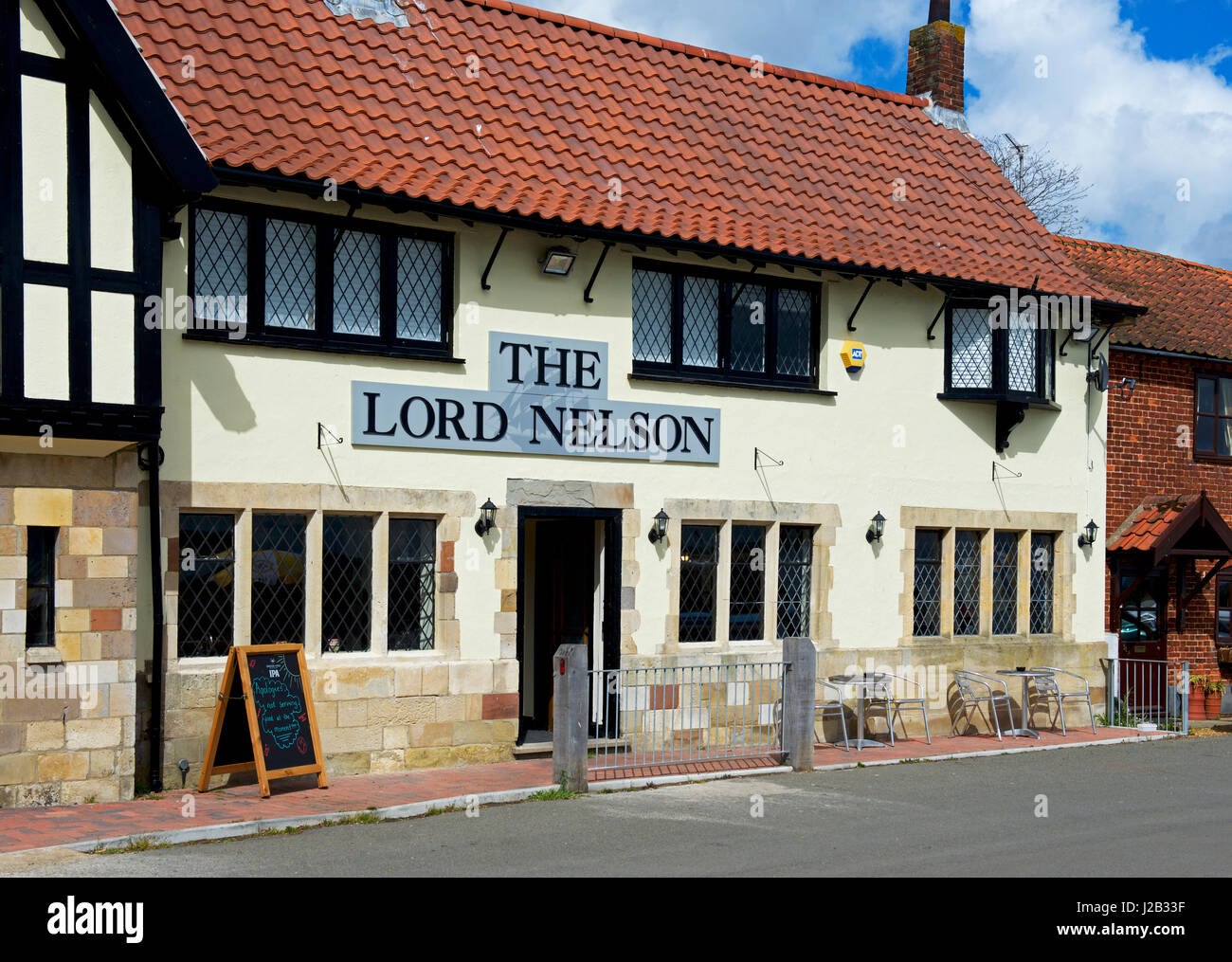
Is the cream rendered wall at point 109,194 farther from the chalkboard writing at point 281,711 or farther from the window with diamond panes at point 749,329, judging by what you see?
the window with diamond panes at point 749,329

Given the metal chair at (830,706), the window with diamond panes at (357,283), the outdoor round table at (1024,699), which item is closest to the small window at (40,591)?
the window with diamond panes at (357,283)

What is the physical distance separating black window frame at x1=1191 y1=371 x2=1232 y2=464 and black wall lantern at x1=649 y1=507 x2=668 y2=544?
943cm

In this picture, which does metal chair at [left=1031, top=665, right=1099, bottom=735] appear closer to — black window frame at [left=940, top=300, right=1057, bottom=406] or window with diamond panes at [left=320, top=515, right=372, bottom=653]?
black window frame at [left=940, top=300, right=1057, bottom=406]

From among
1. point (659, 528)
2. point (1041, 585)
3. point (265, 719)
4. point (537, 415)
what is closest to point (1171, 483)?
point (1041, 585)

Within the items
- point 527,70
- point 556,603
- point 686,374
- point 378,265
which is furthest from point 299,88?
point 556,603

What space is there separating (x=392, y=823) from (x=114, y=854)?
207 cm

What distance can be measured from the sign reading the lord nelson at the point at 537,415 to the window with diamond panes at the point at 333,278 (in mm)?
496

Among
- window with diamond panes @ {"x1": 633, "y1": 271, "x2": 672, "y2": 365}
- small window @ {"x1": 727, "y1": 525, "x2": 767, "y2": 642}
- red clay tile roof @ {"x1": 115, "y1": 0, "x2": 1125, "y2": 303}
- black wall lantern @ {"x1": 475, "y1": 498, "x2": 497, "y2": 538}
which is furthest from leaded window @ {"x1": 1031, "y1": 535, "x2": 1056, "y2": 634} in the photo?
black wall lantern @ {"x1": 475, "y1": 498, "x2": 497, "y2": 538}

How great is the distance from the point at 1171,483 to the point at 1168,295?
10.9ft

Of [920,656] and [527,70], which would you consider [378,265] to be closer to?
[527,70]

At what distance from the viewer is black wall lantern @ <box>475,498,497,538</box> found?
13.5 meters

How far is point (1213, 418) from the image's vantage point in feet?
67.2

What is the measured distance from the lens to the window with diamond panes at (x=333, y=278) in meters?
12.4

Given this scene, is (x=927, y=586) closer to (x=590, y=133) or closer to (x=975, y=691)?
(x=975, y=691)
